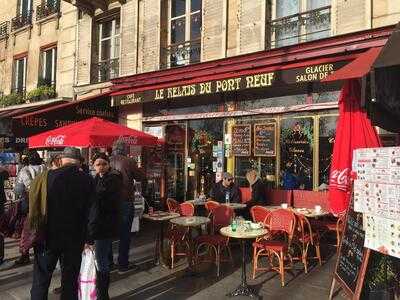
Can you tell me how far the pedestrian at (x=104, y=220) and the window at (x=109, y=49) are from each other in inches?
354

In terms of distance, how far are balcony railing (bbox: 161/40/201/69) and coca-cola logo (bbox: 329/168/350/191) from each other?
292 inches

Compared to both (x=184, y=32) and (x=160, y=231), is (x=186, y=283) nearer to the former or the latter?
(x=160, y=231)

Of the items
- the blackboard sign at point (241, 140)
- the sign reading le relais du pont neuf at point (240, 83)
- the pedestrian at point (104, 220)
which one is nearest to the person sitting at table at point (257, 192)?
the blackboard sign at point (241, 140)

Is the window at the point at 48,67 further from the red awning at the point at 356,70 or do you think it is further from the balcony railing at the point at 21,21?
the red awning at the point at 356,70

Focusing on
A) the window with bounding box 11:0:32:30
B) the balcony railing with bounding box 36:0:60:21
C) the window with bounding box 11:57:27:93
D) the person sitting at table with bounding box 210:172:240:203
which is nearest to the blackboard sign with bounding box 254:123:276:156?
the person sitting at table with bounding box 210:172:240:203

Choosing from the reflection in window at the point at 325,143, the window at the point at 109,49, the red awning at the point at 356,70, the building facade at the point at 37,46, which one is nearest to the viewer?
the red awning at the point at 356,70

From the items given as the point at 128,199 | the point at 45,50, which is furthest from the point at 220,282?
the point at 45,50

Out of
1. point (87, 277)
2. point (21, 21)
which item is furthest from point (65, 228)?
point (21, 21)

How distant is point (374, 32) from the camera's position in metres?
8.14

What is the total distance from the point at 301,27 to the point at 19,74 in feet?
39.8

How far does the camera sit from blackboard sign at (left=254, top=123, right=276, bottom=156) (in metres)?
9.90

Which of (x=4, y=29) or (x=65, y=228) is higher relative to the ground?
(x=4, y=29)

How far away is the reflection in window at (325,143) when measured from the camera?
9.05 m

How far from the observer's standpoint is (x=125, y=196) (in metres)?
7.13
